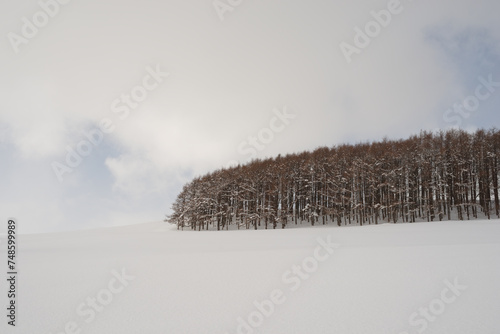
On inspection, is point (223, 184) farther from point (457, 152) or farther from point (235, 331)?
point (235, 331)

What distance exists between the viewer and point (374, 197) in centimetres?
3903

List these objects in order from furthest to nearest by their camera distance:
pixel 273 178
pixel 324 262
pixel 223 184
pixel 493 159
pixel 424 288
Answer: pixel 223 184
pixel 273 178
pixel 493 159
pixel 324 262
pixel 424 288

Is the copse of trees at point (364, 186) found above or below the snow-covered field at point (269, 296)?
above

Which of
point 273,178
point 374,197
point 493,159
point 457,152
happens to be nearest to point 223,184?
point 273,178

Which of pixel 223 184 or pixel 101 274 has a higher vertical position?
pixel 223 184

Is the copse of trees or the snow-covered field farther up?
the copse of trees

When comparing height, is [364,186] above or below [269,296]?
above

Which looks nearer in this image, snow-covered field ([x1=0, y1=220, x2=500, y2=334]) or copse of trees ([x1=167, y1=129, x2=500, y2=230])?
snow-covered field ([x1=0, y1=220, x2=500, y2=334])

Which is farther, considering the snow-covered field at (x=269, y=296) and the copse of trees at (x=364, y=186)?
the copse of trees at (x=364, y=186)

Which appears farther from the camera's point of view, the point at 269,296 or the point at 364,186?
the point at 364,186

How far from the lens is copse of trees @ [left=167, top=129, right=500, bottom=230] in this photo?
36.0 m

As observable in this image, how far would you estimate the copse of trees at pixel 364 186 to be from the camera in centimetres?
3603

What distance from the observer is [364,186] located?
4009 centimetres

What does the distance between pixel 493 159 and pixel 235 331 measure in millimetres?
47547
